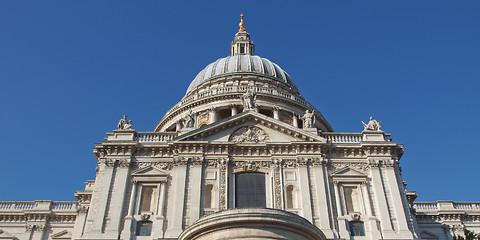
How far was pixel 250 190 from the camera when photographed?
32438 mm

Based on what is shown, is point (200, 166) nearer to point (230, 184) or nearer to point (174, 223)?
point (230, 184)

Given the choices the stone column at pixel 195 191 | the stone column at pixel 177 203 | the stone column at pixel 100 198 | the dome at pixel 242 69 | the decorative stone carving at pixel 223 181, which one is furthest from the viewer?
the dome at pixel 242 69

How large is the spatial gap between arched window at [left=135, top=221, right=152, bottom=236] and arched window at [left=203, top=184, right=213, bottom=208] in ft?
12.7

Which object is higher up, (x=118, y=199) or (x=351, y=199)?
(x=351, y=199)

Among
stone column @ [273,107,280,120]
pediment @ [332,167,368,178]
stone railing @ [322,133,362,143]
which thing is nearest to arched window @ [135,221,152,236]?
pediment @ [332,167,368,178]

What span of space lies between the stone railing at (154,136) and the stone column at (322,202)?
11.2 metres

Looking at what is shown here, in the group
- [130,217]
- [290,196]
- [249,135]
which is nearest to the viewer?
[130,217]

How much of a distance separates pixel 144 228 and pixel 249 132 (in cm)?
1047

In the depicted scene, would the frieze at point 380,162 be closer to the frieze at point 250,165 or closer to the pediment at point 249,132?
the pediment at point 249,132

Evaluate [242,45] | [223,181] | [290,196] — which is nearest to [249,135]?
[223,181]

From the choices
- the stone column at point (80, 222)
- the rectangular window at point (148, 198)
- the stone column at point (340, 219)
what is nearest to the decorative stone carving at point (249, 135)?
the stone column at point (340, 219)

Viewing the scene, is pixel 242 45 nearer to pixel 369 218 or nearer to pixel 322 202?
pixel 322 202

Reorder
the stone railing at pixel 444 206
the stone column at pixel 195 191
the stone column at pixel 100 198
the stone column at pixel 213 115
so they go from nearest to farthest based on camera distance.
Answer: the stone column at pixel 100 198
the stone column at pixel 195 191
the stone railing at pixel 444 206
the stone column at pixel 213 115

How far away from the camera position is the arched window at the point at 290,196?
3159 centimetres
